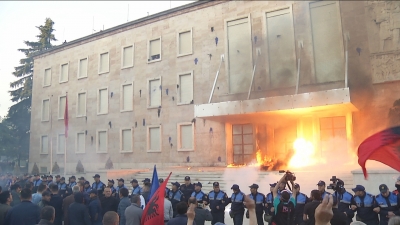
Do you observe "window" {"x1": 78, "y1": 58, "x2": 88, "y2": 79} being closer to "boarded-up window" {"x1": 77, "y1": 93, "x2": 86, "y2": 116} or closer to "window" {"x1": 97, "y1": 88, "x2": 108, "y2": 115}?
"boarded-up window" {"x1": 77, "y1": 93, "x2": 86, "y2": 116}

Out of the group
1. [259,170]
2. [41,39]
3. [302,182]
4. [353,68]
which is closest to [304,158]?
[259,170]

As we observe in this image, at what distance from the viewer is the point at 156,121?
26.4 metres

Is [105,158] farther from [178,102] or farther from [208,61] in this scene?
[208,61]

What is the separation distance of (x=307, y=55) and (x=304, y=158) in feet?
20.4

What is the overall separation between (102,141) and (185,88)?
31.1ft

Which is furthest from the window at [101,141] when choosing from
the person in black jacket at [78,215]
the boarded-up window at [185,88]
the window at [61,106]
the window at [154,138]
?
the person in black jacket at [78,215]

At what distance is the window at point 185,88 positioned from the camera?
25.2 m

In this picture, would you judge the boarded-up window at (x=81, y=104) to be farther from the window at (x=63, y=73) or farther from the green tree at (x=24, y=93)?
the green tree at (x=24, y=93)

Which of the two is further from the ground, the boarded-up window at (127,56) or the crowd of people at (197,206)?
the boarded-up window at (127,56)

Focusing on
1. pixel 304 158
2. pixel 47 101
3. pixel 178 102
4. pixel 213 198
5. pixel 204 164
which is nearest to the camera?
pixel 213 198

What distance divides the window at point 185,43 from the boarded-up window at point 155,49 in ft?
6.66

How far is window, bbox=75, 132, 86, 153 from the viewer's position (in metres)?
31.0

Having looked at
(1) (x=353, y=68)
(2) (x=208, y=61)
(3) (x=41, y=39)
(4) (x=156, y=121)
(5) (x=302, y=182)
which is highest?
(3) (x=41, y=39)

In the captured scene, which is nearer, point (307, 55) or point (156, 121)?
point (307, 55)
